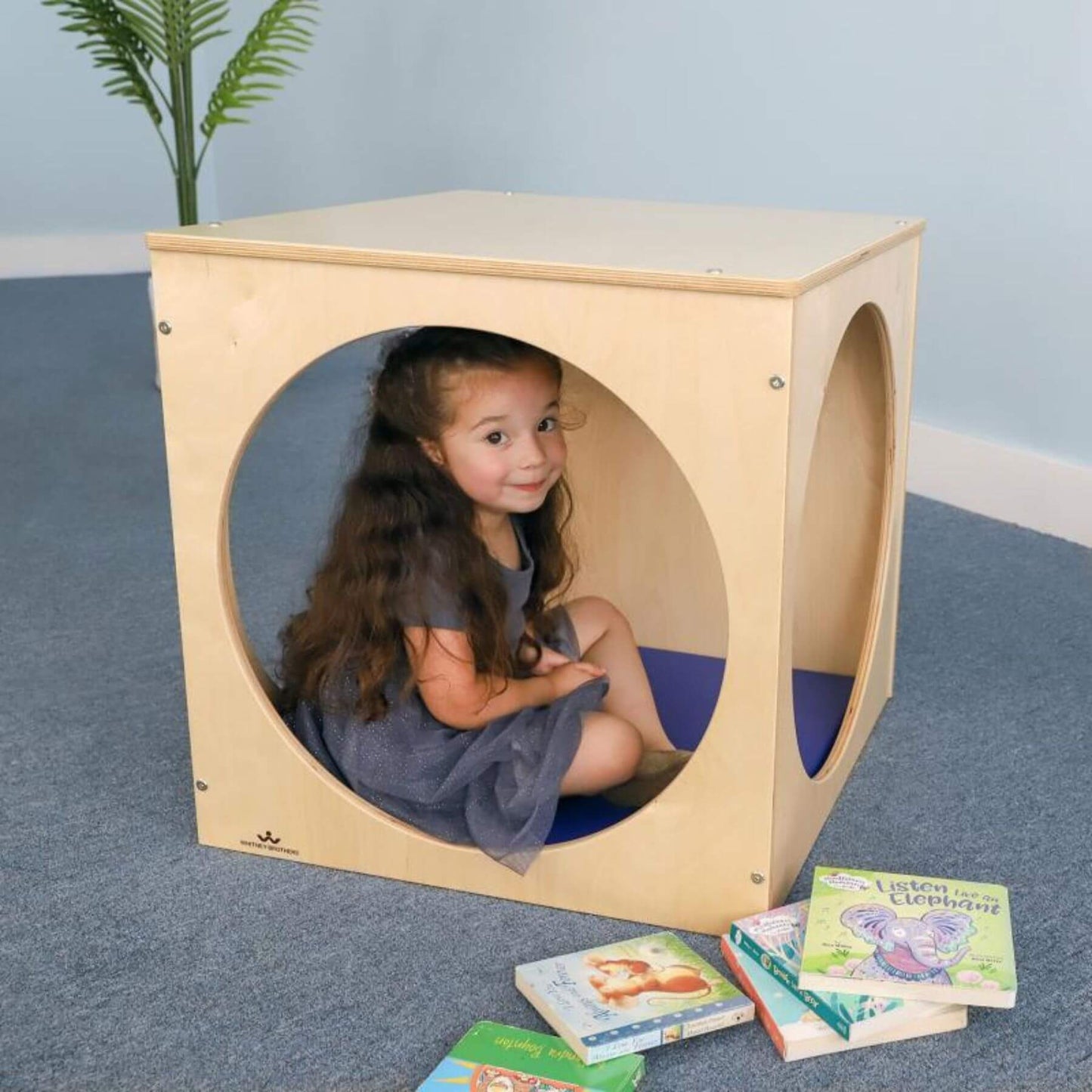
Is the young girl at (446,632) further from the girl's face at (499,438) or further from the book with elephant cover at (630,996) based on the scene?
the book with elephant cover at (630,996)

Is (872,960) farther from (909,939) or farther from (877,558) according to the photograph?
(877,558)

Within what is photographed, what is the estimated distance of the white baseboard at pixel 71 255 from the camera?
4.21 m

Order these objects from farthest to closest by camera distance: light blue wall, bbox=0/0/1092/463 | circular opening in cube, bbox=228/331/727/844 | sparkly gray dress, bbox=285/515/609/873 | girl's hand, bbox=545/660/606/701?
light blue wall, bbox=0/0/1092/463, circular opening in cube, bbox=228/331/727/844, girl's hand, bbox=545/660/606/701, sparkly gray dress, bbox=285/515/609/873

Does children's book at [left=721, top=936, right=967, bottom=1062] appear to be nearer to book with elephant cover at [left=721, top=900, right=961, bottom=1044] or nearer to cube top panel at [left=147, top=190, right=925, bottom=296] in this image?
book with elephant cover at [left=721, top=900, right=961, bottom=1044]

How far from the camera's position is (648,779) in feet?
4.46

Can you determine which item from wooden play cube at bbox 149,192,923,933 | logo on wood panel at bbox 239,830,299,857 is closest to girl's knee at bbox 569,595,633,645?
wooden play cube at bbox 149,192,923,933

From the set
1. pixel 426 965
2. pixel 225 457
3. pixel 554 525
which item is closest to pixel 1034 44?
pixel 554 525

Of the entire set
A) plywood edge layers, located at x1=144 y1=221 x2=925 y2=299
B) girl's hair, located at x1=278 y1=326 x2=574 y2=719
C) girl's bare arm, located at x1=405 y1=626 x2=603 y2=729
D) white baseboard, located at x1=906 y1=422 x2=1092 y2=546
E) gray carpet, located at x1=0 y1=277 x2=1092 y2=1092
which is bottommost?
gray carpet, located at x1=0 y1=277 x2=1092 y2=1092

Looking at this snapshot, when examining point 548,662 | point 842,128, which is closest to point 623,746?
point 548,662

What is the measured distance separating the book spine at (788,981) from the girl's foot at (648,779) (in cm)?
25

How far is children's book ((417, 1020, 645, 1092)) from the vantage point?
0.94 metres

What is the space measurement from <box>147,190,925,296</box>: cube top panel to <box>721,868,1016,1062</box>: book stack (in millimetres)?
447

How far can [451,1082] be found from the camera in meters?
0.94

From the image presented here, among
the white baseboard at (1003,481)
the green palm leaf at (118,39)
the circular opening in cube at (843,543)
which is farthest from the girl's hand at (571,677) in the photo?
the green palm leaf at (118,39)
